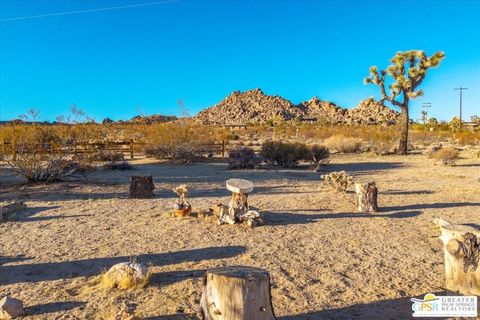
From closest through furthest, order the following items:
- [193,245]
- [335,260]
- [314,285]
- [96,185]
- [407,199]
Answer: [314,285] < [335,260] < [193,245] < [407,199] < [96,185]

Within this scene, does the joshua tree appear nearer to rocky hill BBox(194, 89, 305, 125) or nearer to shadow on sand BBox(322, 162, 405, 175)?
shadow on sand BBox(322, 162, 405, 175)

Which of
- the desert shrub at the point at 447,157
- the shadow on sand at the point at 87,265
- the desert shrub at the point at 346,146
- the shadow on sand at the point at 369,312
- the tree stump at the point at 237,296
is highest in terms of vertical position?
the desert shrub at the point at 346,146

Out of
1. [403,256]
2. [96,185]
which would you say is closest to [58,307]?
[403,256]

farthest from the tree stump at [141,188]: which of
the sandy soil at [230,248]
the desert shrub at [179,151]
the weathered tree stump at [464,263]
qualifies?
the desert shrub at [179,151]

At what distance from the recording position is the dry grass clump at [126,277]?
5664mm

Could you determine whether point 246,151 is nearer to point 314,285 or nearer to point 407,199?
point 407,199

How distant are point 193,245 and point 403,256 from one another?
3.44 metres

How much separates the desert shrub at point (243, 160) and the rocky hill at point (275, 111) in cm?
8323

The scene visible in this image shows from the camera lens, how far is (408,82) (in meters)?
27.5

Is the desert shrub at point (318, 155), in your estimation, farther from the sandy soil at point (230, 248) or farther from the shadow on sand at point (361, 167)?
the sandy soil at point (230, 248)

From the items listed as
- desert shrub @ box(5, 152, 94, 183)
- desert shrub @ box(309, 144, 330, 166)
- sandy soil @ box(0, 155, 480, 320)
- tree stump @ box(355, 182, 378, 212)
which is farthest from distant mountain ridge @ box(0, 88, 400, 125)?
tree stump @ box(355, 182, 378, 212)

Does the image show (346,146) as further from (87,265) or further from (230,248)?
(87,265)

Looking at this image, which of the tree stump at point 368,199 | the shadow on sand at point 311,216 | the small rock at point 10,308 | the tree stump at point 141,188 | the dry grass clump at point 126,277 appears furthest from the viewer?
the tree stump at point 141,188

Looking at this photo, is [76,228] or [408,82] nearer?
[76,228]
